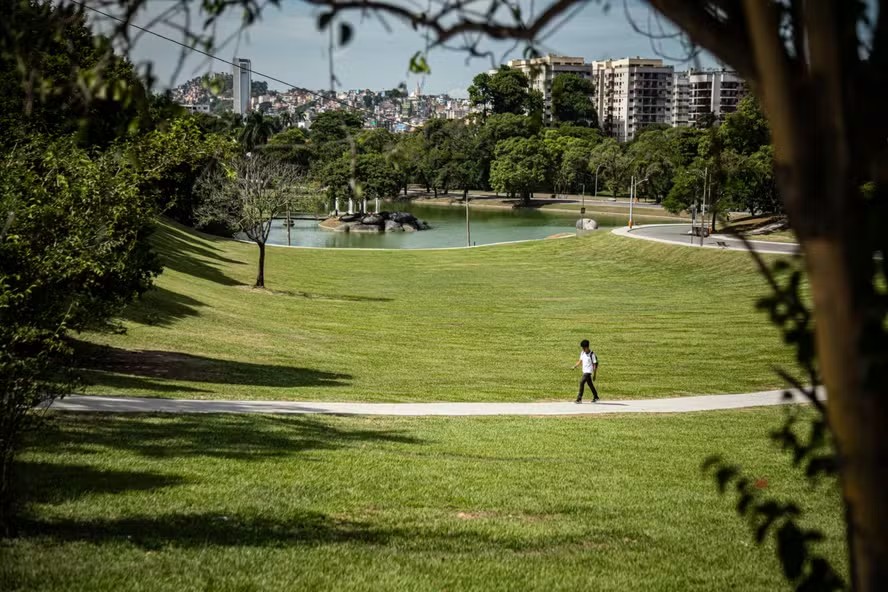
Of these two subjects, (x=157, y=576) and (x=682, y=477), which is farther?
(x=682, y=477)

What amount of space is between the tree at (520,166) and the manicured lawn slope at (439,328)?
210 feet

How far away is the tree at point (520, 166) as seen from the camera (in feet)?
437

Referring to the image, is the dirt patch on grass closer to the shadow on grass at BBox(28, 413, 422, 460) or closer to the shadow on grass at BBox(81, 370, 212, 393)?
the shadow on grass at BBox(81, 370, 212, 393)

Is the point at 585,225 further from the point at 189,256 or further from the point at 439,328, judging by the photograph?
the point at 439,328

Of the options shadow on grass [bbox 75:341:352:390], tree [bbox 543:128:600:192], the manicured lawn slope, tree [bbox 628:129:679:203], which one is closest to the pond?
tree [bbox 628:129:679:203]

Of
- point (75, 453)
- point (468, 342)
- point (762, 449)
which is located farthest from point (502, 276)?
point (75, 453)

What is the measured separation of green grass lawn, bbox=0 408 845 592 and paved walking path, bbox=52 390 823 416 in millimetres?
1183

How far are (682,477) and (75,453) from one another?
27.2ft

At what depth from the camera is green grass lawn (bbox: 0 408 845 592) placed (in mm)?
8250

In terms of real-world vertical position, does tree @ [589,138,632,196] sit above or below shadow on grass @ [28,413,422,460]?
above

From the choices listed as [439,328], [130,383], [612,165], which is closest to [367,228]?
[612,165]

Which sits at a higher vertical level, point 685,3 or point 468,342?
point 685,3

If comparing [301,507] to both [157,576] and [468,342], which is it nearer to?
[157,576]

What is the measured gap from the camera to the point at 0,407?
340 inches
